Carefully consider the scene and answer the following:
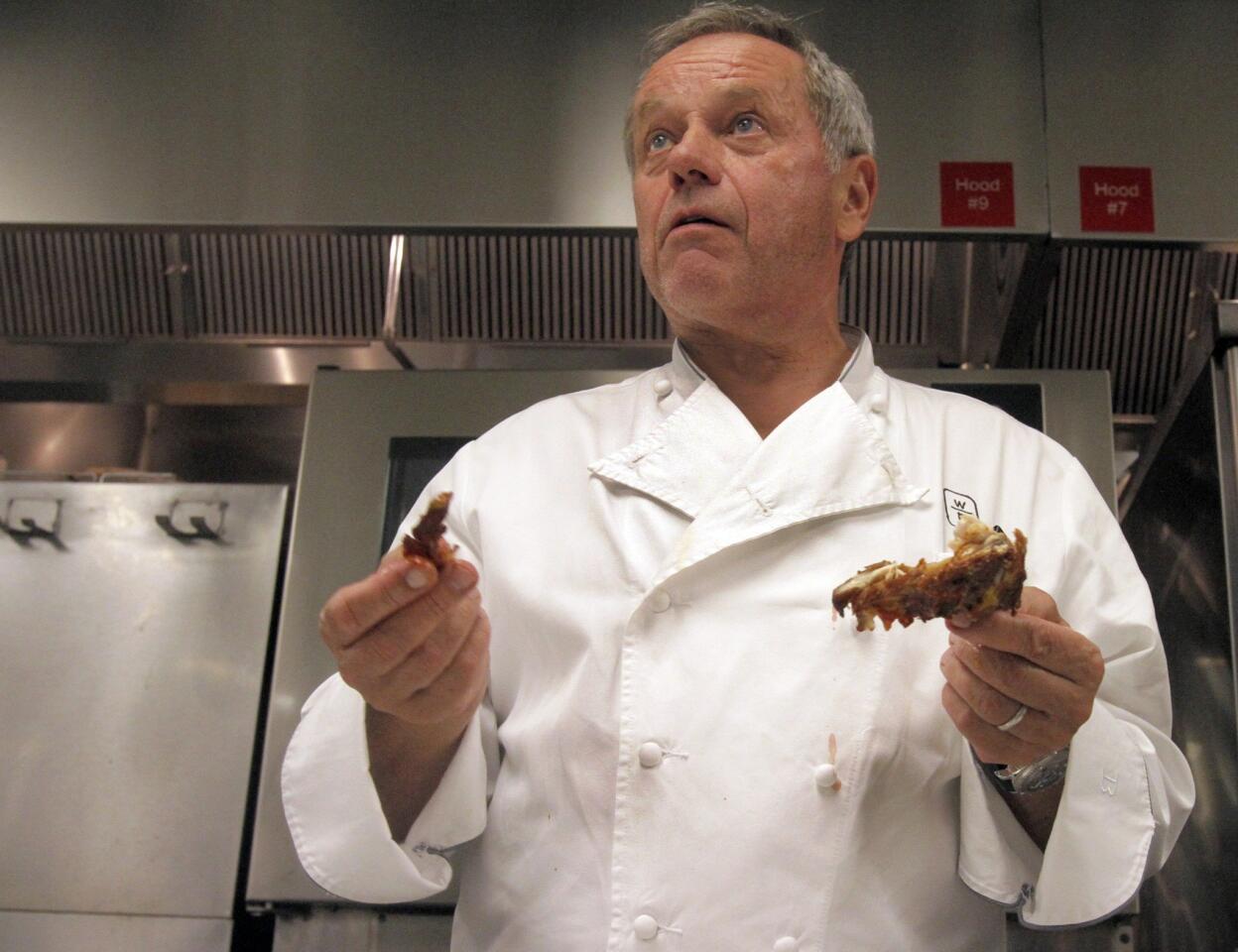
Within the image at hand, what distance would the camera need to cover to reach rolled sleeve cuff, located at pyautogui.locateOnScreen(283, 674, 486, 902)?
1308mm

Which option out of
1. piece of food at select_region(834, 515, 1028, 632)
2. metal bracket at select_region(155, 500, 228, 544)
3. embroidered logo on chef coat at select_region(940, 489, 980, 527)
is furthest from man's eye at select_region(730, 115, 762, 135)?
metal bracket at select_region(155, 500, 228, 544)

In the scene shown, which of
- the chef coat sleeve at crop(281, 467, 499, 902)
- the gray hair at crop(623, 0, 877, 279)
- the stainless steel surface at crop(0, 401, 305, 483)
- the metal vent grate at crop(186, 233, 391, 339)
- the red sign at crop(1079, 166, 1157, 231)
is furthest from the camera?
the stainless steel surface at crop(0, 401, 305, 483)

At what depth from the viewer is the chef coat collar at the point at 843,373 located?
157 cm

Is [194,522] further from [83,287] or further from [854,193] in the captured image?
[854,193]

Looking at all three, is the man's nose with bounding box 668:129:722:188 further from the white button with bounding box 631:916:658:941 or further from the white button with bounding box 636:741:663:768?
the white button with bounding box 631:916:658:941

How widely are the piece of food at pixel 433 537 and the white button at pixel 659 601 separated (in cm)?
28

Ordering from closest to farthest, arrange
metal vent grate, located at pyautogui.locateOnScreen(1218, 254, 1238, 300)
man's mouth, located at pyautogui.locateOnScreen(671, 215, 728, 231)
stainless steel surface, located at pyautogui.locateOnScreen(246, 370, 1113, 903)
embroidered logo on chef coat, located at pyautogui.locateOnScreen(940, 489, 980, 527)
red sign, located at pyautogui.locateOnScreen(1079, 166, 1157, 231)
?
embroidered logo on chef coat, located at pyautogui.locateOnScreen(940, 489, 980, 527) → man's mouth, located at pyautogui.locateOnScreen(671, 215, 728, 231) → stainless steel surface, located at pyautogui.locateOnScreen(246, 370, 1113, 903) → red sign, located at pyautogui.locateOnScreen(1079, 166, 1157, 231) → metal vent grate, located at pyautogui.locateOnScreen(1218, 254, 1238, 300)

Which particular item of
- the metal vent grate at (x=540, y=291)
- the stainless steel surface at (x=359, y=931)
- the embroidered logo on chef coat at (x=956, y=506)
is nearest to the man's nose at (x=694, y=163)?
the embroidered logo on chef coat at (x=956, y=506)

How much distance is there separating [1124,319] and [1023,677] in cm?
152

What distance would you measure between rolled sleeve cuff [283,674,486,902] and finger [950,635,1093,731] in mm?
504

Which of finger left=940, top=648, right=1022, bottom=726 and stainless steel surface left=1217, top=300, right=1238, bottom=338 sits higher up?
stainless steel surface left=1217, top=300, right=1238, bottom=338

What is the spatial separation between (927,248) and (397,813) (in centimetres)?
156

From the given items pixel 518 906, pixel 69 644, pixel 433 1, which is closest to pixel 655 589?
pixel 518 906

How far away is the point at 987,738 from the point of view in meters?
1.20
